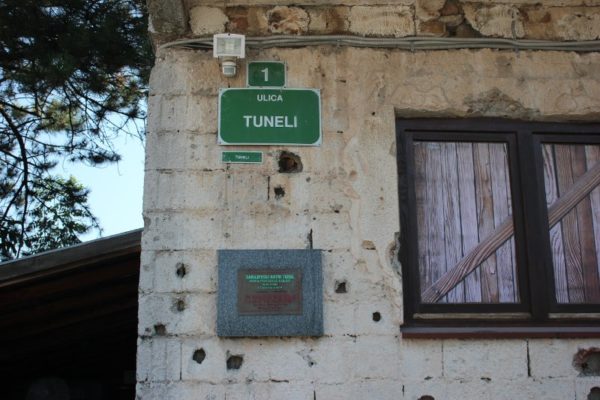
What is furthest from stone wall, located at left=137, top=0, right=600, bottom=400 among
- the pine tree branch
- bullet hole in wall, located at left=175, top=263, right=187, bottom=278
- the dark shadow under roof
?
the pine tree branch

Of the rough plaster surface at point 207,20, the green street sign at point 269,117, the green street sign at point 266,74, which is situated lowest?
the green street sign at point 269,117

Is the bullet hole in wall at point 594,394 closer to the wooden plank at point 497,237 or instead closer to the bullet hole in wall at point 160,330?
the wooden plank at point 497,237

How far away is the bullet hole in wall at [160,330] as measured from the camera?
13.4ft

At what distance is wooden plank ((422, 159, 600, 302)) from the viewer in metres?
4.38

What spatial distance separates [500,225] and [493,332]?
711 millimetres

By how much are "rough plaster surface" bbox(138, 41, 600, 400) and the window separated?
4.8 inches

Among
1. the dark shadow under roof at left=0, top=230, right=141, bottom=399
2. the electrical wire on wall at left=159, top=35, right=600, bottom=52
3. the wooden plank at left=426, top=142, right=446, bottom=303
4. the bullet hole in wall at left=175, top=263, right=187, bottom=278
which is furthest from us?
the dark shadow under roof at left=0, top=230, right=141, bottom=399

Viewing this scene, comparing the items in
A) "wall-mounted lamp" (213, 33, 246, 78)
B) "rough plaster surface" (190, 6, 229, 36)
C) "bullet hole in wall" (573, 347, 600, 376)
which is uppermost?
"rough plaster surface" (190, 6, 229, 36)

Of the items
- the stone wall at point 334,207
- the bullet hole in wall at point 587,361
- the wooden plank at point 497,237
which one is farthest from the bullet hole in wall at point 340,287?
the bullet hole in wall at point 587,361

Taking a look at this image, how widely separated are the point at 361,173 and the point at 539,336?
142 cm

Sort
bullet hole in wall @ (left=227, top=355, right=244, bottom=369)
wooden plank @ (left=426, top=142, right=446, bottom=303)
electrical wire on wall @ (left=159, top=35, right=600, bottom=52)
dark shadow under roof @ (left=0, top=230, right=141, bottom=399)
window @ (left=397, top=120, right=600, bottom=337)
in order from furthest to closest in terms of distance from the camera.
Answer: dark shadow under roof @ (left=0, top=230, right=141, bottom=399)
electrical wire on wall @ (left=159, top=35, right=600, bottom=52)
wooden plank @ (left=426, top=142, right=446, bottom=303)
window @ (left=397, top=120, right=600, bottom=337)
bullet hole in wall @ (left=227, top=355, right=244, bottom=369)

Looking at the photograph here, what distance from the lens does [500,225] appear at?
4496 mm

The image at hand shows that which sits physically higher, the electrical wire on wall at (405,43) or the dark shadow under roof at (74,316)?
the electrical wire on wall at (405,43)

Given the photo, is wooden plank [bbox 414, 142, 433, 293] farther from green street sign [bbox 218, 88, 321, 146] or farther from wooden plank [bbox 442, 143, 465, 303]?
green street sign [bbox 218, 88, 321, 146]
